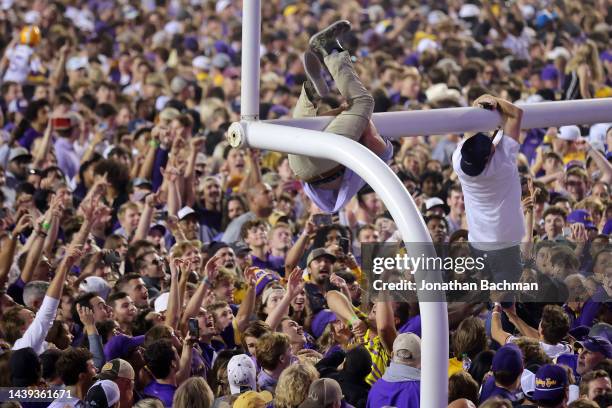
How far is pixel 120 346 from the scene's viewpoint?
7492 millimetres

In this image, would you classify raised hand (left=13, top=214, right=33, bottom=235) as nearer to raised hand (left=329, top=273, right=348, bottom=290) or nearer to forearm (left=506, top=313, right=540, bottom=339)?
raised hand (left=329, top=273, right=348, bottom=290)

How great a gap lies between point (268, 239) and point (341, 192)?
15.7ft

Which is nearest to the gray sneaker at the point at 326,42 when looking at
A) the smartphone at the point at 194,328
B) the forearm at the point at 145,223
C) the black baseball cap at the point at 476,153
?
the black baseball cap at the point at 476,153

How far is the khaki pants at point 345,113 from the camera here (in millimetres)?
5250

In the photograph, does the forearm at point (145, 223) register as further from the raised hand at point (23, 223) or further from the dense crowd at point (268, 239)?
the raised hand at point (23, 223)

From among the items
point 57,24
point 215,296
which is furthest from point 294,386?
point 57,24

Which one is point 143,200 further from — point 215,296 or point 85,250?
point 215,296

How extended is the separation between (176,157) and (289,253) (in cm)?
197

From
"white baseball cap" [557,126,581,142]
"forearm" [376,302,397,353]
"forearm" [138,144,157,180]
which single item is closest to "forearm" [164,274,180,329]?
"forearm" [376,302,397,353]

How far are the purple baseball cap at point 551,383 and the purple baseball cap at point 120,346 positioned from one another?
227 centimetres

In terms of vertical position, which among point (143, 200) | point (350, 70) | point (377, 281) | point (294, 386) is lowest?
point (294, 386)

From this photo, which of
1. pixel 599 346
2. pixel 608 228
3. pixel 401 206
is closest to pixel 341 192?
pixel 401 206

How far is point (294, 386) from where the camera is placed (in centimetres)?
650

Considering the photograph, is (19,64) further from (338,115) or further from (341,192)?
(338,115)
